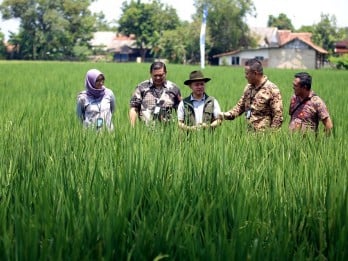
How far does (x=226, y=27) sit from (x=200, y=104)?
53.9 m

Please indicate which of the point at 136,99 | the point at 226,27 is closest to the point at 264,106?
the point at 136,99

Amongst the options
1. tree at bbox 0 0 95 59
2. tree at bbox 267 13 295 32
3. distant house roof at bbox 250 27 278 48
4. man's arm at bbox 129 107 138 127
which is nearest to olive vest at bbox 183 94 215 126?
man's arm at bbox 129 107 138 127

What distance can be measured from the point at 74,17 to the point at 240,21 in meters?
19.2

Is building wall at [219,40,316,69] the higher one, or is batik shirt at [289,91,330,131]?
building wall at [219,40,316,69]

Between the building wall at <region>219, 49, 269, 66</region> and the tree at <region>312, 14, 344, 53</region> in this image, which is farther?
the tree at <region>312, 14, 344, 53</region>

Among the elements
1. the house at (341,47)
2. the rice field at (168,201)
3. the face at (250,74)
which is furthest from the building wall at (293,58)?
the rice field at (168,201)

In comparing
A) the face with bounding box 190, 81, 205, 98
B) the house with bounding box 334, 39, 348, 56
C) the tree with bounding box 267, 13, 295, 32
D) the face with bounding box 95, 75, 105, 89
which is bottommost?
the face with bounding box 190, 81, 205, 98

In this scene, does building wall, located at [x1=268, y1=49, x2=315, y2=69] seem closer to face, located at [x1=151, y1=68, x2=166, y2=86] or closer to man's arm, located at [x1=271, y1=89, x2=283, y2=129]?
man's arm, located at [x1=271, y1=89, x2=283, y2=129]

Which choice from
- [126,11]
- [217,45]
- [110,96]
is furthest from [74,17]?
[110,96]

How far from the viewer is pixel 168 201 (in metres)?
2.18

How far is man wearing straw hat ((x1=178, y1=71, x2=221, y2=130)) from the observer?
4465 millimetres

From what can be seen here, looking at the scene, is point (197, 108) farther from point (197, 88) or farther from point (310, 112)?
point (310, 112)

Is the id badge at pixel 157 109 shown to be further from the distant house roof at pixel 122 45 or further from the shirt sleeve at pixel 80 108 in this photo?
the distant house roof at pixel 122 45

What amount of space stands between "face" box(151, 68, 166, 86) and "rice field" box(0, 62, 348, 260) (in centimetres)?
112
